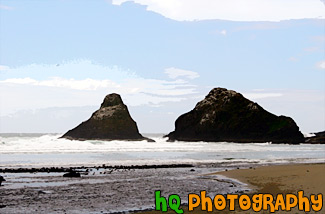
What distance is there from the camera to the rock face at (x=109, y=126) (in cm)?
12888

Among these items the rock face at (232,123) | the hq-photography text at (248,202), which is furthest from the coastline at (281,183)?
the rock face at (232,123)

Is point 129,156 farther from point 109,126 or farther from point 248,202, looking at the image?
point 109,126

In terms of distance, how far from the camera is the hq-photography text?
50.2 ft

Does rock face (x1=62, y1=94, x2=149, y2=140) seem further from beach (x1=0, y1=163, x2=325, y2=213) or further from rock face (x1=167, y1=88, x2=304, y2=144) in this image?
beach (x1=0, y1=163, x2=325, y2=213)

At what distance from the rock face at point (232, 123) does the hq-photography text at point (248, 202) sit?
117 m

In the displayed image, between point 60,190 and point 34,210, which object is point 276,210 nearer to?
point 34,210

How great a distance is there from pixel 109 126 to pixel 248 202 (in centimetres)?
11575

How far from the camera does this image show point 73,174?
2856 cm

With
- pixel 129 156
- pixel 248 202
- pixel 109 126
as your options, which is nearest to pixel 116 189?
pixel 248 202

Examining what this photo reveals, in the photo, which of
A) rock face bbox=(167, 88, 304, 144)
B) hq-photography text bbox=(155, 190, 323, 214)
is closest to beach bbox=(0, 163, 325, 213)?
hq-photography text bbox=(155, 190, 323, 214)

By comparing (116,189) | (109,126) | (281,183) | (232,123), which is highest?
(232,123)

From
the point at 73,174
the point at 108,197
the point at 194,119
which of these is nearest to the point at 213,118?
the point at 194,119

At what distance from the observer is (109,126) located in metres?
131

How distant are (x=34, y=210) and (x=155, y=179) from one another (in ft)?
38.6
